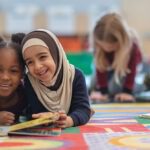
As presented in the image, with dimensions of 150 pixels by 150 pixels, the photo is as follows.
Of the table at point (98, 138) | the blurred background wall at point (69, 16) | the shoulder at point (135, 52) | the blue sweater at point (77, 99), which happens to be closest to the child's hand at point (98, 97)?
the shoulder at point (135, 52)

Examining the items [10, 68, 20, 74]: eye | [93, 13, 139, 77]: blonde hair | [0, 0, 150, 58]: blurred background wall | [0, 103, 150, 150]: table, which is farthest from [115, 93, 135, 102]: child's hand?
[0, 0, 150, 58]: blurred background wall

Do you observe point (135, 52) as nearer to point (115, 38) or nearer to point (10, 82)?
point (115, 38)

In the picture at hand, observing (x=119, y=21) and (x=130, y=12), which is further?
(x=130, y=12)

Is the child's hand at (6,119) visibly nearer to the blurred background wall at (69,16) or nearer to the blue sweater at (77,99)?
the blue sweater at (77,99)

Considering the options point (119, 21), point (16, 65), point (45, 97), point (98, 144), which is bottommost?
point (98, 144)

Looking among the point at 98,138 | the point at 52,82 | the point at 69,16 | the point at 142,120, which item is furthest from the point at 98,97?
the point at 69,16

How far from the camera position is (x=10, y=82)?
119 cm

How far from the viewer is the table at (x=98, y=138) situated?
0.88 metres

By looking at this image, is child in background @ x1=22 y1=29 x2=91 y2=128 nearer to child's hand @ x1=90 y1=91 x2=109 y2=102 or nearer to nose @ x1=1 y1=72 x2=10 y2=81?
nose @ x1=1 y1=72 x2=10 y2=81

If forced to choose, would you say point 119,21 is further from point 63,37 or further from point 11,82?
point 63,37

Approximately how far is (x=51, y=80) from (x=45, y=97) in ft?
0.20

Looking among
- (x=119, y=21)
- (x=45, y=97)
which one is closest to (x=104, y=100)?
(x=119, y=21)

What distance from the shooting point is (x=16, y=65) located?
1.18 m

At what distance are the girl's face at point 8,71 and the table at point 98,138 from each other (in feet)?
0.75
